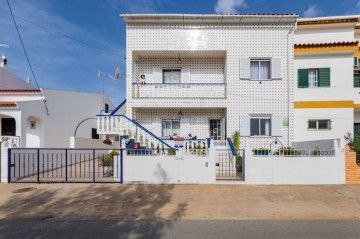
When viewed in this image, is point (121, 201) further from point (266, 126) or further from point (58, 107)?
point (58, 107)

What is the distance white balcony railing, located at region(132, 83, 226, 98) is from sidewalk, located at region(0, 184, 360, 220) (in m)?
5.11

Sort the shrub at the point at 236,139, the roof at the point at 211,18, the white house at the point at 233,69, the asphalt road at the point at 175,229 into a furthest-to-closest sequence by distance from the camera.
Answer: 1. the white house at the point at 233,69
2. the roof at the point at 211,18
3. the shrub at the point at 236,139
4. the asphalt road at the point at 175,229

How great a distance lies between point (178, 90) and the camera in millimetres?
11609

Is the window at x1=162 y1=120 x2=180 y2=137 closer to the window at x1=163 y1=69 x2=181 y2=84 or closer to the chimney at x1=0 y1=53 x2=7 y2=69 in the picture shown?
the window at x1=163 y1=69 x2=181 y2=84

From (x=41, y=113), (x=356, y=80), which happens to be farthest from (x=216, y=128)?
(x=41, y=113)

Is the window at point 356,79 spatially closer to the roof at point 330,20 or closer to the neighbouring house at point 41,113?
the roof at point 330,20

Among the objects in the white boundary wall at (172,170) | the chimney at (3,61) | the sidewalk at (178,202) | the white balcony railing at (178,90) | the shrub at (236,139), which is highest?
the chimney at (3,61)

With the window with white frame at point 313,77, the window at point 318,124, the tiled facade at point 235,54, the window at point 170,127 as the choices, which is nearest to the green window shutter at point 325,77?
the window with white frame at point 313,77

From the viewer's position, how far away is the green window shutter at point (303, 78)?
11.9 meters

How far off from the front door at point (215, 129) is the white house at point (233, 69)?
26.6 inches

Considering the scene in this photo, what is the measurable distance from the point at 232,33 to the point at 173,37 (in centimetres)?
311

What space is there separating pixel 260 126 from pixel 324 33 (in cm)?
728

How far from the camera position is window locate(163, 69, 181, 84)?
42.0ft

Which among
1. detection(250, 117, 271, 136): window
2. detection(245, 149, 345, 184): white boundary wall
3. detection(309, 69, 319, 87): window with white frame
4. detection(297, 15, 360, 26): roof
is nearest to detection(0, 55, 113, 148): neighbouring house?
detection(245, 149, 345, 184): white boundary wall
